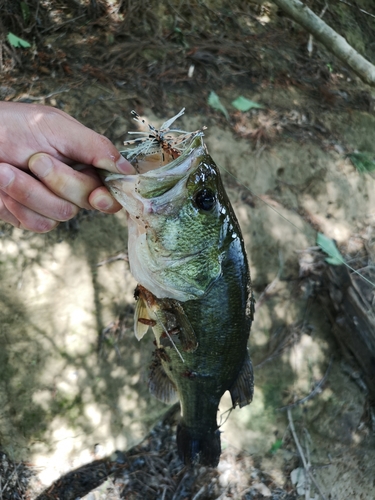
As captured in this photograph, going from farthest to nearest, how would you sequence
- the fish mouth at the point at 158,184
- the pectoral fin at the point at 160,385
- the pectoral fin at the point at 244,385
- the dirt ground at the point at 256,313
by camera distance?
the dirt ground at the point at 256,313, the pectoral fin at the point at 160,385, the pectoral fin at the point at 244,385, the fish mouth at the point at 158,184

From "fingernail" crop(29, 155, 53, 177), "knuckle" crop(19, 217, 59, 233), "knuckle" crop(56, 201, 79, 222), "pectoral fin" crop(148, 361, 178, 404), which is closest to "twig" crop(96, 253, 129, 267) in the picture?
"pectoral fin" crop(148, 361, 178, 404)

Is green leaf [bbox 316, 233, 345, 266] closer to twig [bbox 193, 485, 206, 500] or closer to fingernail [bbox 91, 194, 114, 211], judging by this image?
twig [bbox 193, 485, 206, 500]

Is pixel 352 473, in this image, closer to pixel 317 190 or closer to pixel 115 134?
pixel 317 190

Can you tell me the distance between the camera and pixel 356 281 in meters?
3.85

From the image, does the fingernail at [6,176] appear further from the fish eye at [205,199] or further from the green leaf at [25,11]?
the green leaf at [25,11]

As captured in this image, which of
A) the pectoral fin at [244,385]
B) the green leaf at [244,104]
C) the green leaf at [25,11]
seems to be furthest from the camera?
the green leaf at [244,104]

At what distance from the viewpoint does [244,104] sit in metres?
3.90

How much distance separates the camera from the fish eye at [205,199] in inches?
63.9

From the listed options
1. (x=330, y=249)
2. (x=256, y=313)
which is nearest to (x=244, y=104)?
(x=330, y=249)

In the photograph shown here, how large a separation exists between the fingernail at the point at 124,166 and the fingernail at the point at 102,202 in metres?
0.13

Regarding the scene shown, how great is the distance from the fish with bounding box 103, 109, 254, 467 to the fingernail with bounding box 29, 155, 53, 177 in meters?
0.22

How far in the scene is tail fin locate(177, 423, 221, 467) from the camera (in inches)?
89.0

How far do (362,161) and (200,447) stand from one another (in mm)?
3433

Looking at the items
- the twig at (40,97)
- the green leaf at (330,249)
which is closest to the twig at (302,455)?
the green leaf at (330,249)
